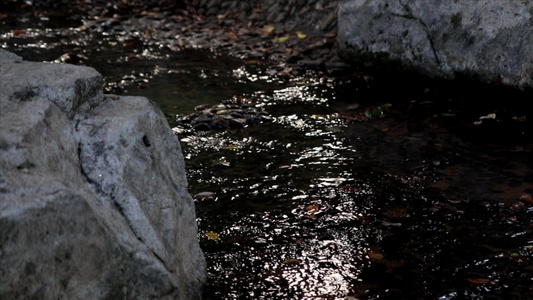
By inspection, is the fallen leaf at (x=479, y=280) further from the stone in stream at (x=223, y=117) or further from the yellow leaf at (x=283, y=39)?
the yellow leaf at (x=283, y=39)

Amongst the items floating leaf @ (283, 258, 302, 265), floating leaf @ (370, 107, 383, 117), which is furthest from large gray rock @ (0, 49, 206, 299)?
floating leaf @ (370, 107, 383, 117)

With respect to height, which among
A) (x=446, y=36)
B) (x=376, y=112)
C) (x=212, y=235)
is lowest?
(x=376, y=112)

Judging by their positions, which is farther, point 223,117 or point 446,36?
point 446,36

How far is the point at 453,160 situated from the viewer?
5.38 meters

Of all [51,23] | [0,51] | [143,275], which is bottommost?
[51,23]

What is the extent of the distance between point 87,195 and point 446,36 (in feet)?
17.3

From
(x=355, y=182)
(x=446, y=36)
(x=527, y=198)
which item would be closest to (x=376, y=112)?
(x=446, y=36)

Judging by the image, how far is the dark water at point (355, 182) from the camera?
3.68 m

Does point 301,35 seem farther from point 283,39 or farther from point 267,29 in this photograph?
point 267,29

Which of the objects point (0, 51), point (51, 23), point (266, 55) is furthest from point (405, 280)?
point (51, 23)

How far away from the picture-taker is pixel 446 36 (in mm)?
7109

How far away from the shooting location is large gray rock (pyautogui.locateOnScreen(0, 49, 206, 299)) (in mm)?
2340

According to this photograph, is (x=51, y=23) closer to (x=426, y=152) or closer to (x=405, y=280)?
(x=426, y=152)

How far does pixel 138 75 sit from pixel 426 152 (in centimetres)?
383
